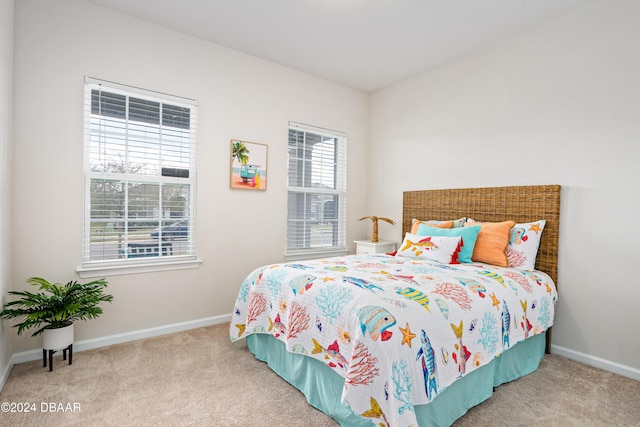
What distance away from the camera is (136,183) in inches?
114

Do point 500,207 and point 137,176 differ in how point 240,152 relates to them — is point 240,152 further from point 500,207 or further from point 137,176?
point 500,207

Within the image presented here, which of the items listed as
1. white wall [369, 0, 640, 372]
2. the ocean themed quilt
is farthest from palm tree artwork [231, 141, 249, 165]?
white wall [369, 0, 640, 372]

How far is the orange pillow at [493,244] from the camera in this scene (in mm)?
2717

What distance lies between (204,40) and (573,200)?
3.47 m

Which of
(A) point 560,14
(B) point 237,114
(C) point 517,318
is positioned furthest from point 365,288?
(A) point 560,14

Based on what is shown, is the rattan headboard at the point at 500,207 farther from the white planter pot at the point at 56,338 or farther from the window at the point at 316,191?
the white planter pot at the point at 56,338

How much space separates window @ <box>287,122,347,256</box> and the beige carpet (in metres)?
1.67

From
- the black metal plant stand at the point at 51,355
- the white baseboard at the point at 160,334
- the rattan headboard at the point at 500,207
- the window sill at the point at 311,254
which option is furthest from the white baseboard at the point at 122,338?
the rattan headboard at the point at 500,207

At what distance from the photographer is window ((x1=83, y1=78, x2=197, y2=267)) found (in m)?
2.72

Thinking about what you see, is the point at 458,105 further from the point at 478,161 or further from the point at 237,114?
the point at 237,114

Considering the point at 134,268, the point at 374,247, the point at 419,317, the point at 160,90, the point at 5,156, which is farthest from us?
the point at 374,247

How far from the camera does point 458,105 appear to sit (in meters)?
3.48

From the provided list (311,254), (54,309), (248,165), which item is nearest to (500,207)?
(311,254)

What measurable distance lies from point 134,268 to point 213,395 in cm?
140
